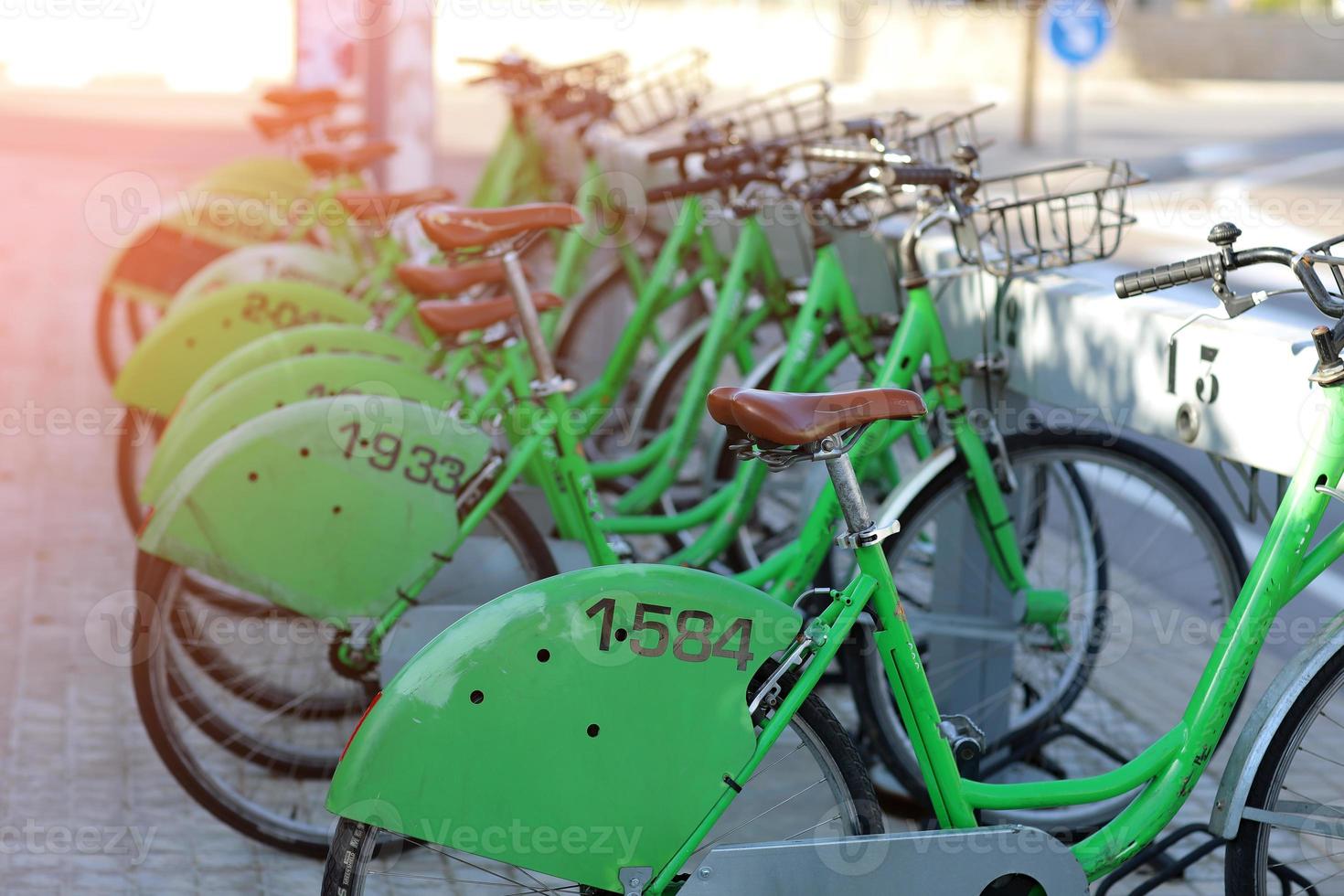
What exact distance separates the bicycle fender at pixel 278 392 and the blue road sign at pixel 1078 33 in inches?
546

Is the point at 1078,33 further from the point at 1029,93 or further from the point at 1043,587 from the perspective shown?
the point at 1043,587

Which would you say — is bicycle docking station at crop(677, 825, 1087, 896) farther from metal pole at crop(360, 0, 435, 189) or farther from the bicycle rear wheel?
metal pole at crop(360, 0, 435, 189)

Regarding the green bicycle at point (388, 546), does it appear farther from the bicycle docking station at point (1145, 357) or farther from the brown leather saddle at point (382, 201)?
the brown leather saddle at point (382, 201)

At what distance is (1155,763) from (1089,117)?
23844mm

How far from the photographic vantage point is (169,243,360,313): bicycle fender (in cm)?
562

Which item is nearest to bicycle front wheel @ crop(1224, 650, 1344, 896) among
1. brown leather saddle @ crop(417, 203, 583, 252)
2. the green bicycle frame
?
the green bicycle frame

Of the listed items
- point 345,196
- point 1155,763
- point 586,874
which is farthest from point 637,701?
point 345,196

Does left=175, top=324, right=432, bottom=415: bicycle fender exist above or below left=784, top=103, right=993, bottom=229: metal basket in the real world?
below

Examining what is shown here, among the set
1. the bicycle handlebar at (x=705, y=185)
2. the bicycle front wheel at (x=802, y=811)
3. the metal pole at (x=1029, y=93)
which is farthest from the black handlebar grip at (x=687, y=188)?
the metal pole at (x=1029, y=93)

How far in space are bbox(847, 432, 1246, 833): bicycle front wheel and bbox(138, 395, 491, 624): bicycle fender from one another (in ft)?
3.45

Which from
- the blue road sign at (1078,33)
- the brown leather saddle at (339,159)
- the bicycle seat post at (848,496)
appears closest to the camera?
the bicycle seat post at (848,496)

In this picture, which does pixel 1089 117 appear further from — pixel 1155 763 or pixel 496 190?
pixel 1155 763

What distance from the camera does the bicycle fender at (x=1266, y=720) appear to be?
285cm

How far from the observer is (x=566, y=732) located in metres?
2.69
